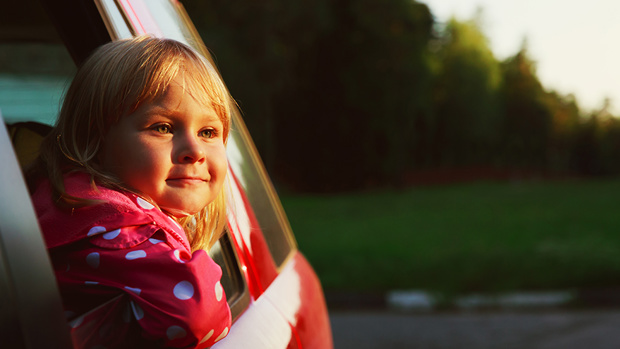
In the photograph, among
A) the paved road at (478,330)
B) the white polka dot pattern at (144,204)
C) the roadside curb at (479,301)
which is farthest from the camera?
the roadside curb at (479,301)

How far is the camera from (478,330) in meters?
5.88

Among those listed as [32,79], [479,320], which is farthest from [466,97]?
[32,79]

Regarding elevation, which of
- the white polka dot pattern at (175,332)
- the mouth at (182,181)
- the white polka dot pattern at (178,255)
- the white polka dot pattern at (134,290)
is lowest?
the white polka dot pattern at (175,332)

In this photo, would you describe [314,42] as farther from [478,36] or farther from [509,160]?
[478,36]

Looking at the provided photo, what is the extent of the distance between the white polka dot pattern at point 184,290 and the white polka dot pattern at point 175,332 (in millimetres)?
40

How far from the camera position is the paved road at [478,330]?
5.43m

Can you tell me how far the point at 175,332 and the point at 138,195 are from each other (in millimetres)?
254

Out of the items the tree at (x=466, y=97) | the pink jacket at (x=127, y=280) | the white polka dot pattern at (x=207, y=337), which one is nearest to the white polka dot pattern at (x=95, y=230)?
the pink jacket at (x=127, y=280)

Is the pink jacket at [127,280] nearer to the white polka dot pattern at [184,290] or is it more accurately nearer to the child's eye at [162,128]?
the white polka dot pattern at [184,290]

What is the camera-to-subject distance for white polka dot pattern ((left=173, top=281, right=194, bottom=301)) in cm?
91

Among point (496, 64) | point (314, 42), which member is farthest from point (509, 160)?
point (314, 42)

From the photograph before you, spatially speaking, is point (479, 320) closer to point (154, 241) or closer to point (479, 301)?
point (479, 301)

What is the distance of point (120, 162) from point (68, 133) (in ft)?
0.38

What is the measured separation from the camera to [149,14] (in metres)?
1.39
